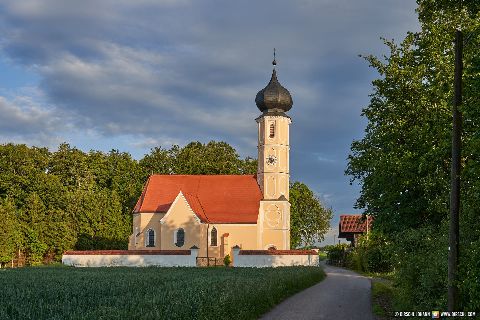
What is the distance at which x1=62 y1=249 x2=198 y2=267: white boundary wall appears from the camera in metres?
49.6

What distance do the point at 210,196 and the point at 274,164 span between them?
7433mm

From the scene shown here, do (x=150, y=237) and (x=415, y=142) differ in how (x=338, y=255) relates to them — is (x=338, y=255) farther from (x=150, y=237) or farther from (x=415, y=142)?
(x=415, y=142)

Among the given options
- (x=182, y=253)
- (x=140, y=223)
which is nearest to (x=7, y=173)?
(x=140, y=223)

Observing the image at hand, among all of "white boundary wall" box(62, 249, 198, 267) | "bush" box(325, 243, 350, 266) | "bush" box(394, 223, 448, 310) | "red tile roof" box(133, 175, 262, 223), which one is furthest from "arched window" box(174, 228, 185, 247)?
"bush" box(394, 223, 448, 310)

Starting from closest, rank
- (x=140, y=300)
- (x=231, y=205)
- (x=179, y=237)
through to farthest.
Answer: (x=140, y=300) < (x=179, y=237) < (x=231, y=205)

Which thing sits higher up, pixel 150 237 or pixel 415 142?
pixel 415 142

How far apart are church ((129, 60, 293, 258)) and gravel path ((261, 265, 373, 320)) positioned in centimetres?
3107

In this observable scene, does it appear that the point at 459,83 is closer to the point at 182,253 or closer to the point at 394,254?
the point at 394,254

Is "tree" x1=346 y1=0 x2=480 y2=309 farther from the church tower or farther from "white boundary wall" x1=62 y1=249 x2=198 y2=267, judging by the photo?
the church tower

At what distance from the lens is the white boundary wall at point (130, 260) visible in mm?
49594

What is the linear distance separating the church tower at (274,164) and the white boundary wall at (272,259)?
11.9 m

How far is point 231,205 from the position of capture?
205ft

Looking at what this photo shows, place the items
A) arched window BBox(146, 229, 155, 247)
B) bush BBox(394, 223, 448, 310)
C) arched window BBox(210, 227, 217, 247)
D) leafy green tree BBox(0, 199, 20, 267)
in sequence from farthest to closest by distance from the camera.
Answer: arched window BBox(146, 229, 155, 247)
arched window BBox(210, 227, 217, 247)
leafy green tree BBox(0, 199, 20, 267)
bush BBox(394, 223, 448, 310)

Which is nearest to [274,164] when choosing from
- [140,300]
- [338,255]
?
[338,255]
